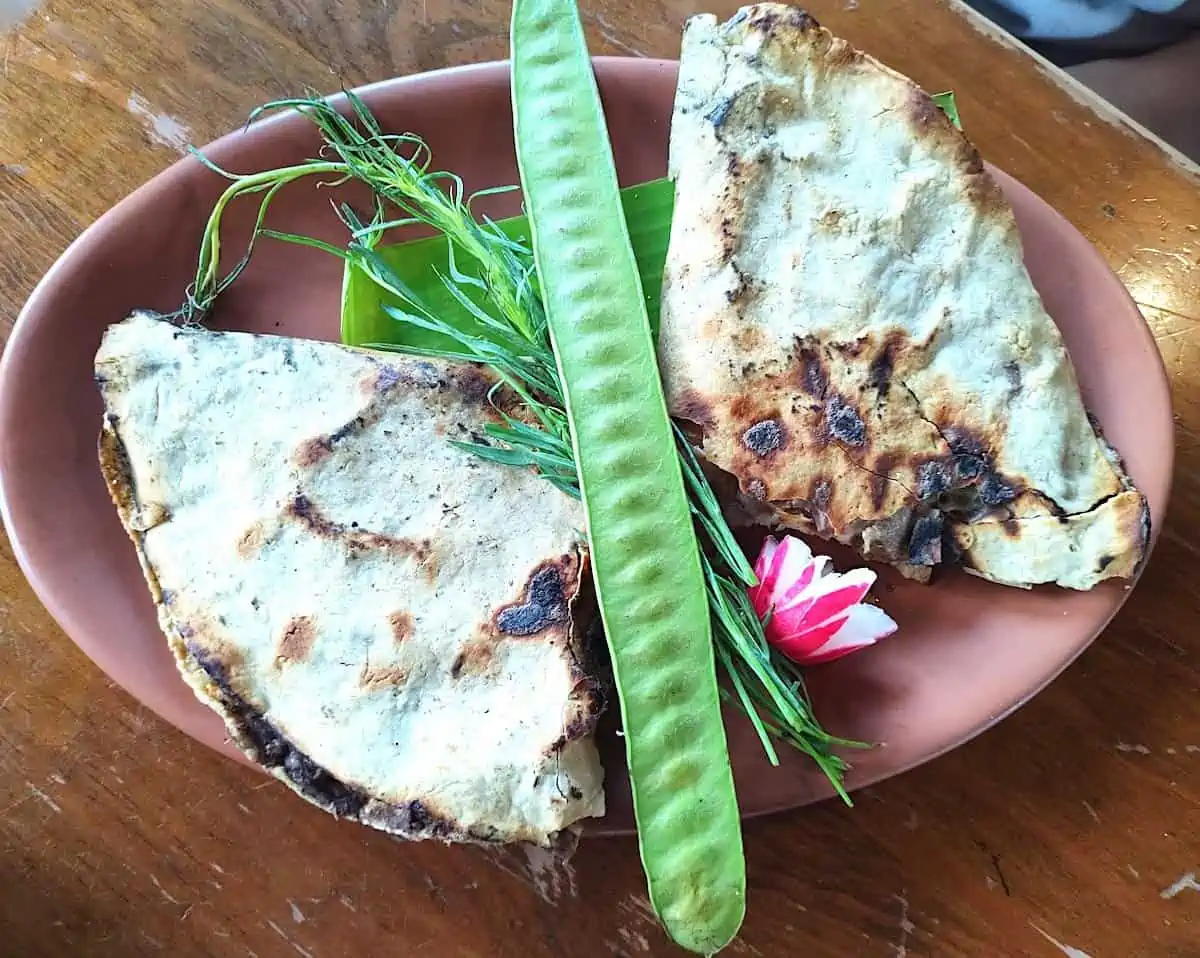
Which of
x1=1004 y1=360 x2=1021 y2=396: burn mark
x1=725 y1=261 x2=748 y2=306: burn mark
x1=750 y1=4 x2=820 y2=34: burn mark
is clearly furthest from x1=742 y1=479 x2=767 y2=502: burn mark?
x1=750 y1=4 x2=820 y2=34: burn mark

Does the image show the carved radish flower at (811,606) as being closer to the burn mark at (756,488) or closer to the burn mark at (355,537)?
the burn mark at (756,488)

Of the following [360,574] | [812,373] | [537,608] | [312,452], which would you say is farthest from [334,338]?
[812,373]

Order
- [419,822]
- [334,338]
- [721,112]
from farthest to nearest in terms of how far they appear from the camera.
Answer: [334,338] → [721,112] → [419,822]

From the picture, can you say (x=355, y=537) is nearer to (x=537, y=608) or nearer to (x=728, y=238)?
(x=537, y=608)

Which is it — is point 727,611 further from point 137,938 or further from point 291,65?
point 291,65

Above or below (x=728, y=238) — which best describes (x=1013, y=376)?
below

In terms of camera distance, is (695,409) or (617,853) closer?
(695,409)

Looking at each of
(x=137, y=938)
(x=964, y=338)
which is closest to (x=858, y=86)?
(x=964, y=338)

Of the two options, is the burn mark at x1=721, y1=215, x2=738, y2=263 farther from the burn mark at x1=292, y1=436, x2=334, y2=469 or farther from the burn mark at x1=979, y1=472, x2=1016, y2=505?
the burn mark at x1=292, y1=436, x2=334, y2=469
